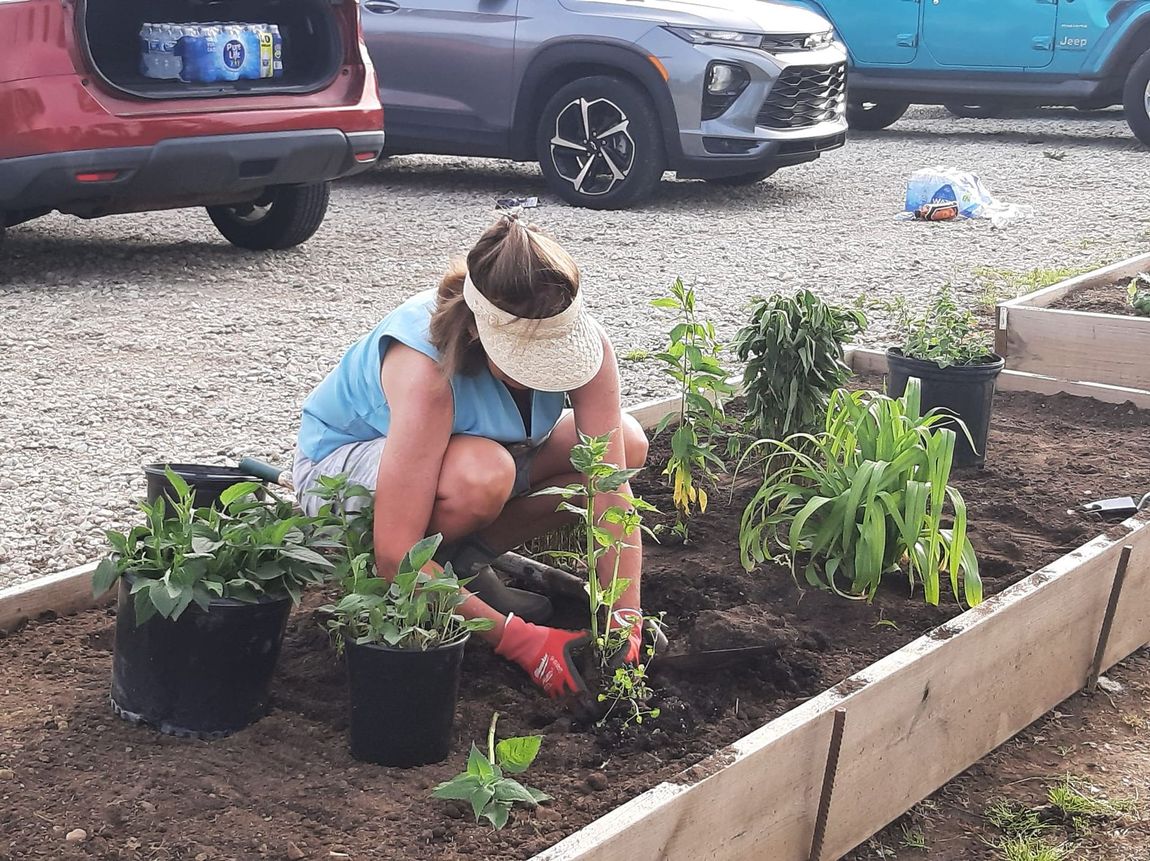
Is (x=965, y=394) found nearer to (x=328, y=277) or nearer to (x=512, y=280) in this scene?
(x=512, y=280)

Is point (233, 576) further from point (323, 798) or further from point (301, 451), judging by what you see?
point (301, 451)

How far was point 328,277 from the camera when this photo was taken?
6.70m

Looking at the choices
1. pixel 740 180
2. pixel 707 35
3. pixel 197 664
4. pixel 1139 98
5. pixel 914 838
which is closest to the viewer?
pixel 197 664

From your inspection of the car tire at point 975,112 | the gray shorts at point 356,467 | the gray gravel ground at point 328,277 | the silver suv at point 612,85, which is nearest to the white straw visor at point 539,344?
the gray shorts at point 356,467

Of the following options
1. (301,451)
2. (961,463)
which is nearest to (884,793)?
(301,451)

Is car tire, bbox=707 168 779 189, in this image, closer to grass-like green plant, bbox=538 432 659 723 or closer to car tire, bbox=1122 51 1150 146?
car tire, bbox=1122 51 1150 146

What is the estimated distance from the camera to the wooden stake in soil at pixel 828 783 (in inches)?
92.1

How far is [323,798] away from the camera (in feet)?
7.52

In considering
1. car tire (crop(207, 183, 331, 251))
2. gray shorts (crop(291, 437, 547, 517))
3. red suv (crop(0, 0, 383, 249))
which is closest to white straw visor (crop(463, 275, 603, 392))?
gray shorts (crop(291, 437, 547, 517))

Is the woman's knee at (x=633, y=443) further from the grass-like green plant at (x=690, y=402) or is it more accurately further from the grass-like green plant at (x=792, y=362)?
the grass-like green plant at (x=792, y=362)

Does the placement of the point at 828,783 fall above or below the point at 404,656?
below

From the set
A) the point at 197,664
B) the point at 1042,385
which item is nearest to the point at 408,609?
the point at 197,664

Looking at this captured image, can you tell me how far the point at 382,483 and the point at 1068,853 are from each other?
1445mm

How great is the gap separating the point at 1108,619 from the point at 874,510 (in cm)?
62
